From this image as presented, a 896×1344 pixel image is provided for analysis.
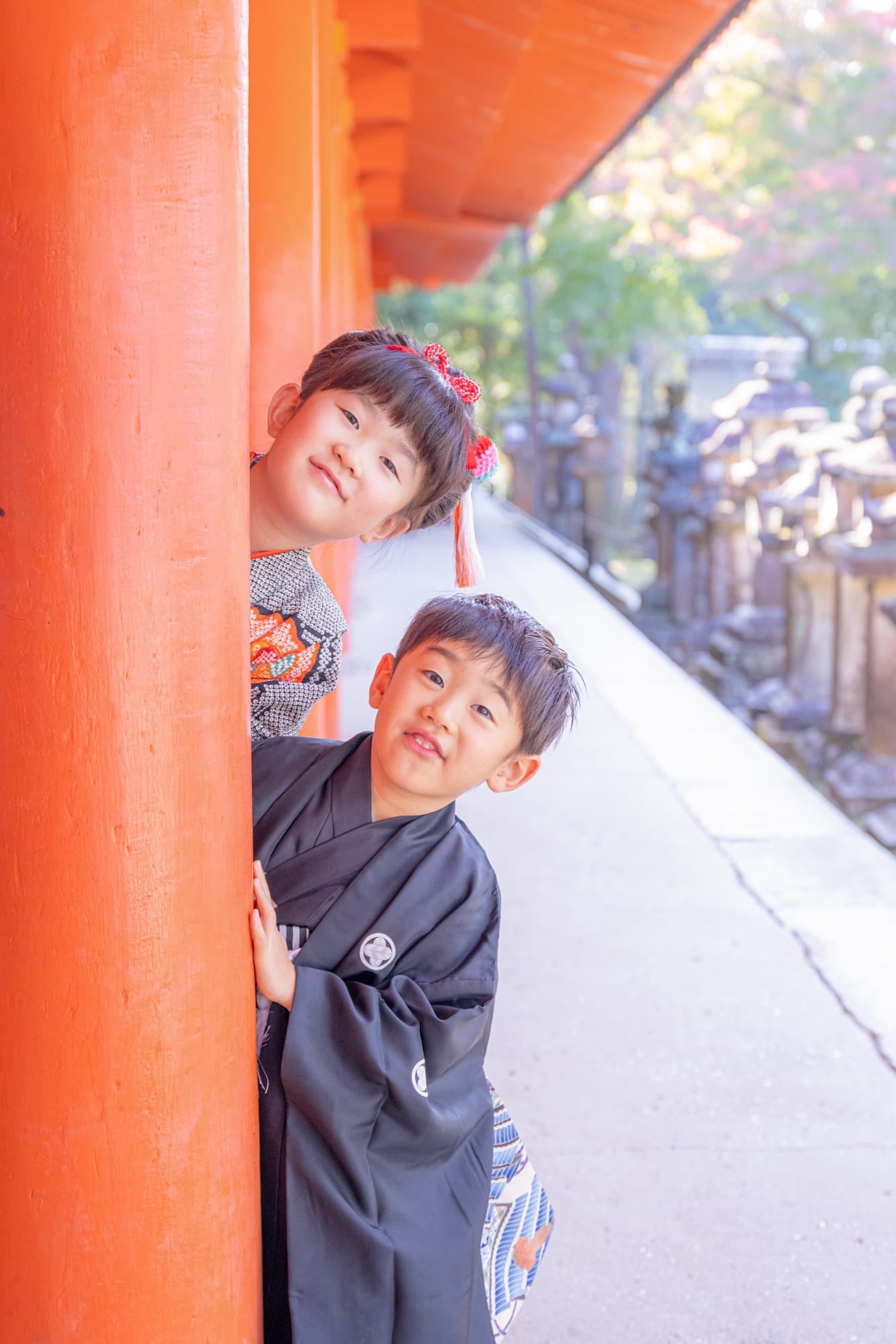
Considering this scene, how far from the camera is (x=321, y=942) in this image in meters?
1.60

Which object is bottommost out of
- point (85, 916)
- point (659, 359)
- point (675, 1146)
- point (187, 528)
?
point (675, 1146)

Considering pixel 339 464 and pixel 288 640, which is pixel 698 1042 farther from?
pixel 339 464

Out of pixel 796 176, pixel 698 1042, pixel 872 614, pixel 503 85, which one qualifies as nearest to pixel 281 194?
pixel 698 1042

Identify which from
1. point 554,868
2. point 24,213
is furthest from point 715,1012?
point 24,213

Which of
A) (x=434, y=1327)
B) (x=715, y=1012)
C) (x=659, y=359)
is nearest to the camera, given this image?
(x=434, y=1327)

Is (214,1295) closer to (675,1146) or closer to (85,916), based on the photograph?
(85,916)

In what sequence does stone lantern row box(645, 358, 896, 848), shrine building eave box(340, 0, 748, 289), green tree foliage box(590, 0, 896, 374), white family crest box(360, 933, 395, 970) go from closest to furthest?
white family crest box(360, 933, 395, 970), shrine building eave box(340, 0, 748, 289), stone lantern row box(645, 358, 896, 848), green tree foliage box(590, 0, 896, 374)

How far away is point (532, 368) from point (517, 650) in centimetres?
1397

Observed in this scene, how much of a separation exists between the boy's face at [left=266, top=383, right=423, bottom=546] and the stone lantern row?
4.18 metres

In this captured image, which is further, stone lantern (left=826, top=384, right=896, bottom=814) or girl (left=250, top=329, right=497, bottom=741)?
stone lantern (left=826, top=384, right=896, bottom=814)

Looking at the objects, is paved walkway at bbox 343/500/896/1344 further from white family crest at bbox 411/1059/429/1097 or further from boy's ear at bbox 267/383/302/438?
white family crest at bbox 411/1059/429/1097

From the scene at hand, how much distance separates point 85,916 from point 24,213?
0.61 m

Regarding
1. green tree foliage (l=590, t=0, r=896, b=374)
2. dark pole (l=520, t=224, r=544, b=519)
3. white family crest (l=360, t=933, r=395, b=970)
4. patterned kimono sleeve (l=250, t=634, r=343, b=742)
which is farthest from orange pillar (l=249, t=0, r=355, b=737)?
dark pole (l=520, t=224, r=544, b=519)

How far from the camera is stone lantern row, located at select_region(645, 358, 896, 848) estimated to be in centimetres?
620
